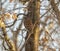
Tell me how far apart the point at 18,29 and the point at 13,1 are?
0.71 metres

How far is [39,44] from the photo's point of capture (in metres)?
6.38

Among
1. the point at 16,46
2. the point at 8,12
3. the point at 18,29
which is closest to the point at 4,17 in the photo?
the point at 8,12

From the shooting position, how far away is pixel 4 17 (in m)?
5.41

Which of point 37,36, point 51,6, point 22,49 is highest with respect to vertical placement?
point 51,6

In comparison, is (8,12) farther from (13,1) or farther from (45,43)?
(45,43)

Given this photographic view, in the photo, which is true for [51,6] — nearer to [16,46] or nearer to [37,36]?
[37,36]

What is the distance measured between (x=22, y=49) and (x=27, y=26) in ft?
2.29

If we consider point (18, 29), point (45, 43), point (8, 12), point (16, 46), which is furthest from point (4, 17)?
point (45, 43)

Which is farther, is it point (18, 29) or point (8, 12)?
point (18, 29)

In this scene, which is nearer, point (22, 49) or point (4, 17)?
point (4, 17)

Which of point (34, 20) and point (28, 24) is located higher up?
point (34, 20)

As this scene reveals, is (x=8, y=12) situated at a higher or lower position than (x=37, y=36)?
higher

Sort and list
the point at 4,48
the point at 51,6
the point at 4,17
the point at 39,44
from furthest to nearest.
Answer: the point at 51,6, the point at 39,44, the point at 4,48, the point at 4,17

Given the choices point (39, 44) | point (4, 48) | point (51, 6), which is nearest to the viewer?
point (4, 48)
